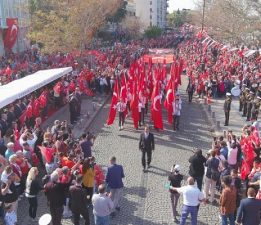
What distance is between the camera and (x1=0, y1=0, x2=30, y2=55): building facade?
41344mm

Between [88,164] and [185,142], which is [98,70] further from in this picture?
[88,164]

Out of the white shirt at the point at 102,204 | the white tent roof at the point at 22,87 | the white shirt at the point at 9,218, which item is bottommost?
the white shirt at the point at 9,218

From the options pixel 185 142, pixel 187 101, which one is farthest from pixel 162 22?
pixel 185 142

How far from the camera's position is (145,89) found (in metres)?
19.2

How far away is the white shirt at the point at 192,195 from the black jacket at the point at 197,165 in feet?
6.43

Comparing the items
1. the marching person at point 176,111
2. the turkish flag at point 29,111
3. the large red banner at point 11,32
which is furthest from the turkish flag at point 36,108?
the large red banner at point 11,32

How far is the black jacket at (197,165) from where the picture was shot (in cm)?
1084

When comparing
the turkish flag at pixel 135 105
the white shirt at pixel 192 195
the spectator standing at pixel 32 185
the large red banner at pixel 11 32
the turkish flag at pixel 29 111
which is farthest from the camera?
the large red banner at pixel 11 32

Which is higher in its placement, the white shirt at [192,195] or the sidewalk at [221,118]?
the white shirt at [192,195]

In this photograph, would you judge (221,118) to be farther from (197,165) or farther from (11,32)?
(11,32)

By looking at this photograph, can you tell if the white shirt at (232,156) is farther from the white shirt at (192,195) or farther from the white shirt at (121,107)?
the white shirt at (121,107)

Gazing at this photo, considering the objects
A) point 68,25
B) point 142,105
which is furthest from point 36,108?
point 68,25

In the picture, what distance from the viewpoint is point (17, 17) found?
45.1m

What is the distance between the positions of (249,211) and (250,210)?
3 centimetres
